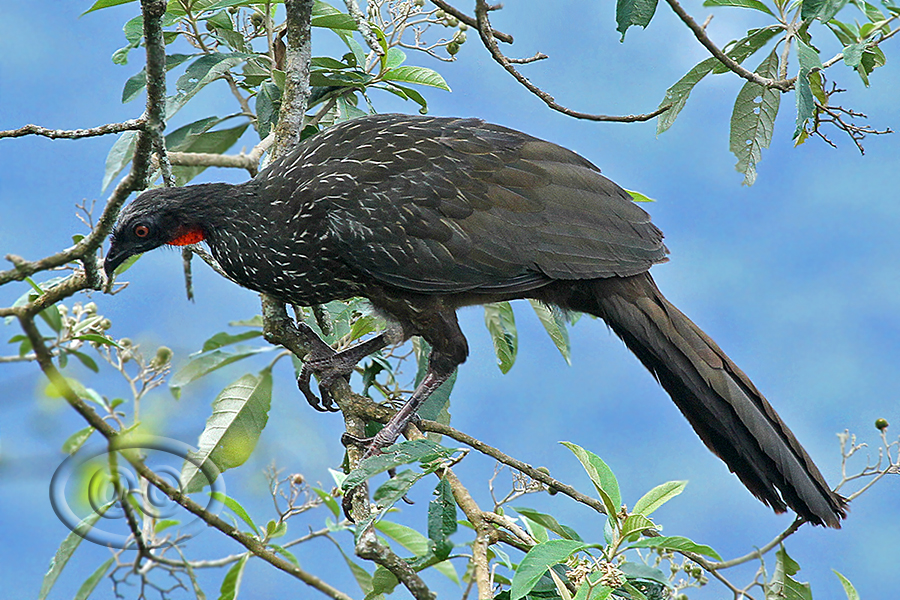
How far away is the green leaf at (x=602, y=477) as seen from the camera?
2016 millimetres

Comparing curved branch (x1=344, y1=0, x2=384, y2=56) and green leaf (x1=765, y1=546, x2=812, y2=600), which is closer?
green leaf (x1=765, y1=546, x2=812, y2=600)

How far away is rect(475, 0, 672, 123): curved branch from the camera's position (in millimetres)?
2322

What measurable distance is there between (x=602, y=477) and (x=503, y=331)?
1258 mm

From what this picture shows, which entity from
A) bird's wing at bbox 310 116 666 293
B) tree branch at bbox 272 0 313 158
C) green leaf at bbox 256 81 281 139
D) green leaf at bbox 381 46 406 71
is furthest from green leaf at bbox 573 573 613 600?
green leaf at bbox 256 81 281 139

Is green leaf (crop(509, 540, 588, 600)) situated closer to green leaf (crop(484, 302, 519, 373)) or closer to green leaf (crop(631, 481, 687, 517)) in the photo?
green leaf (crop(631, 481, 687, 517))

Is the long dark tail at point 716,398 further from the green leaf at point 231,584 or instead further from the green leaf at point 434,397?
the green leaf at point 231,584

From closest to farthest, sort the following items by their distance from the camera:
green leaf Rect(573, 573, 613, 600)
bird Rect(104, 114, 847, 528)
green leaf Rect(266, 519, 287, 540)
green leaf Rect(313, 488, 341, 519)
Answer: green leaf Rect(573, 573, 613, 600) < green leaf Rect(266, 519, 287, 540) < green leaf Rect(313, 488, 341, 519) < bird Rect(104, 114, 847, 528)

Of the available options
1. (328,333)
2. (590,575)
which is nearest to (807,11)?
(590,575)

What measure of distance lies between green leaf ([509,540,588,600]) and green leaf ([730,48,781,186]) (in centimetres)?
190

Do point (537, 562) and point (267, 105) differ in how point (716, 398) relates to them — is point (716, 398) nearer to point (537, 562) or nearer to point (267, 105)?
point (537, 562)

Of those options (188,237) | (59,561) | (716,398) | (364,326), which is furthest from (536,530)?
(188,237)

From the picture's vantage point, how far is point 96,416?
108cm

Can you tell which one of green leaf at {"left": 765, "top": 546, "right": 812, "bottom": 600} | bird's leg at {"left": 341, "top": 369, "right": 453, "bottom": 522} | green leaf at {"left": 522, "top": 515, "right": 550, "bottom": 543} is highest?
bird's leg at {"left": 341, "top": 369, "right": 453, "bottom": 522}

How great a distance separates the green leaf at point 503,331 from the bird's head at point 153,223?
3.68ft
